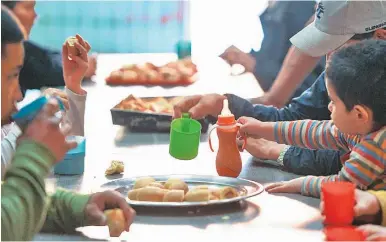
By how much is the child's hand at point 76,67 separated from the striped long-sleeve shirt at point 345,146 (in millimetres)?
642

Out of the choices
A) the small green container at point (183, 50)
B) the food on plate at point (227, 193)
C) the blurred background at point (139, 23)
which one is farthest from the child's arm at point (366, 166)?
the blurred background at point (139, 23)

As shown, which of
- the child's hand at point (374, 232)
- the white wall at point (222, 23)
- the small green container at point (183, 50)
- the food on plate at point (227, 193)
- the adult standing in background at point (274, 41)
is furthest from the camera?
the white wall at point (222, 23)

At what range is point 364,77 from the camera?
1.49 m

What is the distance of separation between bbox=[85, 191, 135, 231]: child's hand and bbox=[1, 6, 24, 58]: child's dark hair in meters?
0.35

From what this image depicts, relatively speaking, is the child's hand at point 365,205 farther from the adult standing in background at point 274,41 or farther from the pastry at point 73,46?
the adult standing in background at point 274,41

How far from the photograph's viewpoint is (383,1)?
181 centimetres

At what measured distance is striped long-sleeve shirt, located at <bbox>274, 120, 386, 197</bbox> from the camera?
1477 millimetres

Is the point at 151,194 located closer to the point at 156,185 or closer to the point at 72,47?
the point at 156,185

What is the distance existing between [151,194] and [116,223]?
0.53 feet

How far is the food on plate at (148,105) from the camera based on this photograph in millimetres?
2441

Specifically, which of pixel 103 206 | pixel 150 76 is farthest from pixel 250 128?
pixel 150 76

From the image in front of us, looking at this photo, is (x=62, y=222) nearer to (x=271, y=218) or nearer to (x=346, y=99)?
(x=271, y=218)

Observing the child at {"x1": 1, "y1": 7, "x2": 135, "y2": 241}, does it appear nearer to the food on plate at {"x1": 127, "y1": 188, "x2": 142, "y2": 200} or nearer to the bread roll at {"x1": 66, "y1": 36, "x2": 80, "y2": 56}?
the food on plate at {"x1": 127, "y1": 188, "x2": 142, "y2": 200}

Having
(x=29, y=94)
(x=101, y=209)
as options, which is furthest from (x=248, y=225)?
(x=29, y=94)
